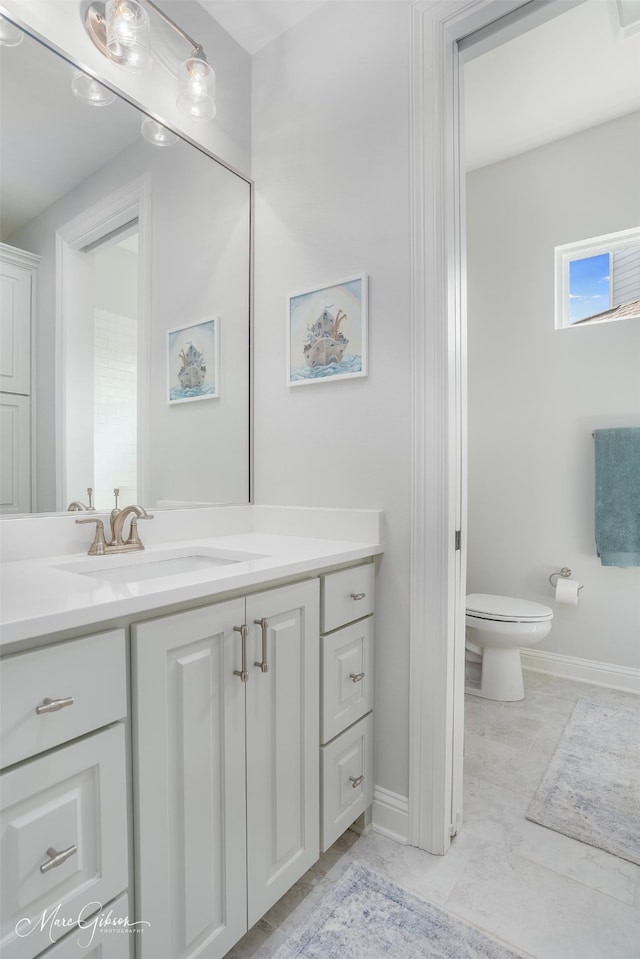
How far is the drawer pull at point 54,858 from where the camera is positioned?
2.39ft

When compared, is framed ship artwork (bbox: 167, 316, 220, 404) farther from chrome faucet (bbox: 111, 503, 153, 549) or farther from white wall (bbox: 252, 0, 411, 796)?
chrome faucet (bbox: 111, 503, 153, 549)

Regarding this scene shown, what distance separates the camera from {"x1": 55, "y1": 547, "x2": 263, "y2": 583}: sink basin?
4.15ft

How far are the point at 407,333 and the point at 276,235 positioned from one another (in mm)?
711

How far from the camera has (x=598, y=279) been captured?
266 centimetres

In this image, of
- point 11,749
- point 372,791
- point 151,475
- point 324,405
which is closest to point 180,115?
point 324,405

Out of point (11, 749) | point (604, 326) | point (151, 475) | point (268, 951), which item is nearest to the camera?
point (11, 749)

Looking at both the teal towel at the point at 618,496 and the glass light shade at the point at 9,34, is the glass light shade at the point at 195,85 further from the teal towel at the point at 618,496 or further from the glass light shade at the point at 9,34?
the teal towel at the point at 618,496

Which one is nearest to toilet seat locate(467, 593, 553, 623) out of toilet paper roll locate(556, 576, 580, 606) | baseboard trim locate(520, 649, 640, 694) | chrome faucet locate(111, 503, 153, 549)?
toilet paper roll locate(556, 576, 580, 606)

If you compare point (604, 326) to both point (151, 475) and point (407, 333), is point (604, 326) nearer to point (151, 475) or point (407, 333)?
point (407, 333)

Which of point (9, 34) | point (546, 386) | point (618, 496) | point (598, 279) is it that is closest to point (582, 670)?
point (618, 496)

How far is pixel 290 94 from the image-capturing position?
5.88ft

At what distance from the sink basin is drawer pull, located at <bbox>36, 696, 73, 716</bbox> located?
503mm

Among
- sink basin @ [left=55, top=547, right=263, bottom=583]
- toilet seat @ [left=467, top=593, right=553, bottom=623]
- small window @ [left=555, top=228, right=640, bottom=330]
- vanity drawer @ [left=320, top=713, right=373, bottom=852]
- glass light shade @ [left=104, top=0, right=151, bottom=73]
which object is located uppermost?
glass light shade @ [left=104, top=0, right=151, bottom=73]

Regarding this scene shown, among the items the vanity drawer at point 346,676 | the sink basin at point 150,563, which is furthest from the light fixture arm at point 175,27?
the vanity drawer at point 346,676
